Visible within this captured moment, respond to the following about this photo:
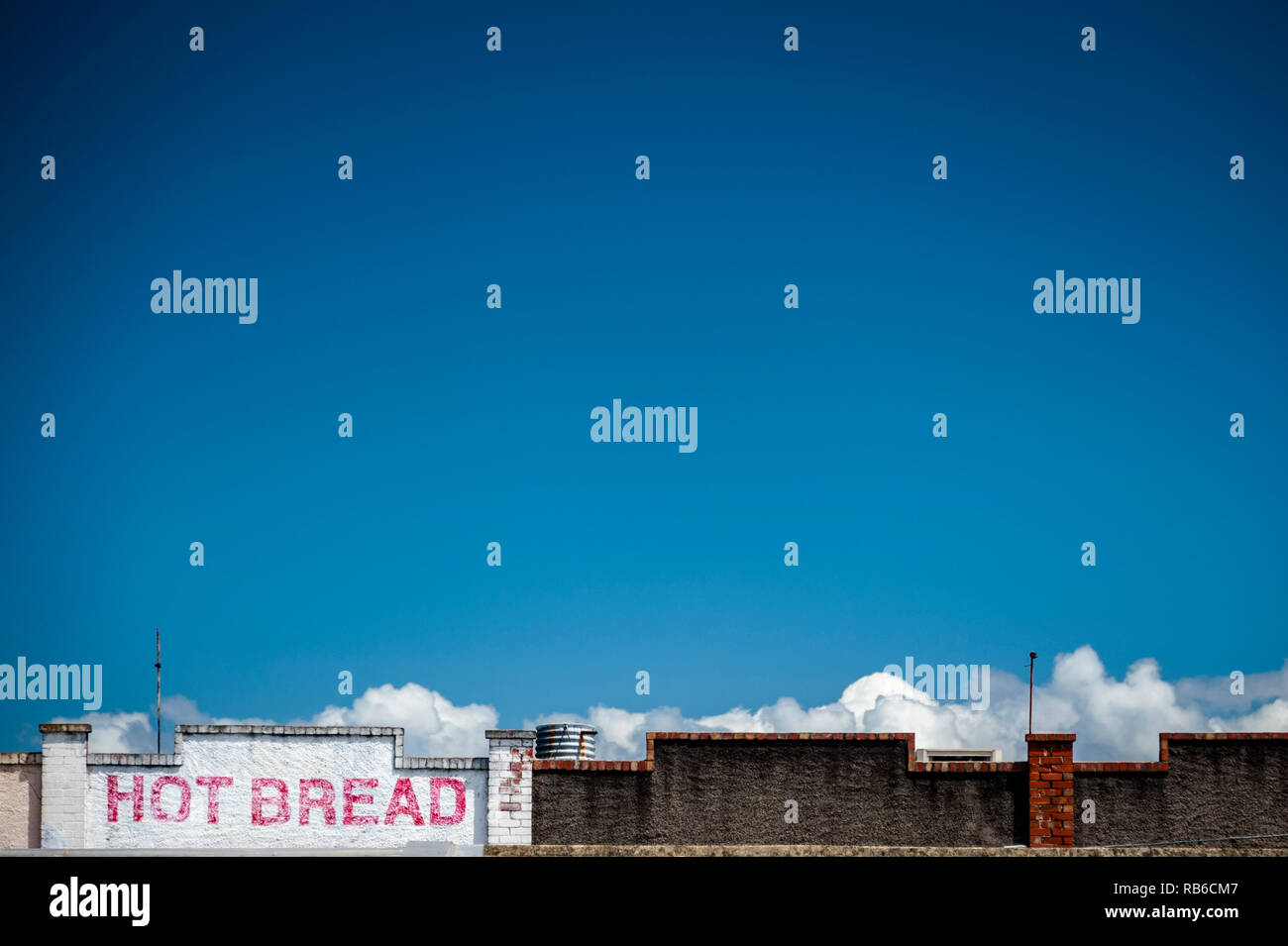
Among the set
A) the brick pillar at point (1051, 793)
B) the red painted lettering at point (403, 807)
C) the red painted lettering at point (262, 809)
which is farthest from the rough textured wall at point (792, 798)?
the red painted lettering at point (262, 809)

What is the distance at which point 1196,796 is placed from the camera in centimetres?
1827

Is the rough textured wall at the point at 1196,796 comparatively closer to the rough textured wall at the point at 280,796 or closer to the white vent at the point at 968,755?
the white vent at the point at 968,755

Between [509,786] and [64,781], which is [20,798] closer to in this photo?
[64,781]

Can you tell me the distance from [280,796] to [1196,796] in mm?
14400

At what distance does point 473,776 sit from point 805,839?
5.38m

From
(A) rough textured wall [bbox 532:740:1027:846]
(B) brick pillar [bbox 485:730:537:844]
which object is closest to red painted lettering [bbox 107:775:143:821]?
(B) brick pillar [bbox 485:730:537:844]

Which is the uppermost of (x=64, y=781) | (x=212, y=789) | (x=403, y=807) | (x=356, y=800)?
(x=64, y=781)

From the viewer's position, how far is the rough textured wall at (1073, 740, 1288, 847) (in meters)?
18.1

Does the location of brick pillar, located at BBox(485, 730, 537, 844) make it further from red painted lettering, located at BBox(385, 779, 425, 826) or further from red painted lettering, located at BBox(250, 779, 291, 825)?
red painted lettering, located at BBox(250, 779, 291, 825)

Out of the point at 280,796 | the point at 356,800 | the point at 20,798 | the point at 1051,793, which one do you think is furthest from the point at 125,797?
the point at 1051,793

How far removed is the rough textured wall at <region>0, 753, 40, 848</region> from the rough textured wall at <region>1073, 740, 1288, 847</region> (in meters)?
16.4

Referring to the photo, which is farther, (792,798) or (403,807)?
(403,807)

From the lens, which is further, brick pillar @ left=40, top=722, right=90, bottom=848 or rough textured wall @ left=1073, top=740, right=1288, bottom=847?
brick pillar @ left=40, top=722, right=90, bottom=848
